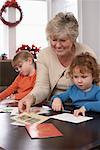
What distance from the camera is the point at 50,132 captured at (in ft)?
3.79

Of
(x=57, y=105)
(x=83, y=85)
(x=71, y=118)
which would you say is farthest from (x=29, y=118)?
(x=83, y=85)

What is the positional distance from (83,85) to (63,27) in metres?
0.48

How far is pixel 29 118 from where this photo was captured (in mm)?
1414

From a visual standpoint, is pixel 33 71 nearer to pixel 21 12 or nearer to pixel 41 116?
pixel 41 116

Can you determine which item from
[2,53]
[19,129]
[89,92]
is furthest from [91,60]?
[2,53]

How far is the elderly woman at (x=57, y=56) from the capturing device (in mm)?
1960

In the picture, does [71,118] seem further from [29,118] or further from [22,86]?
[22,86]

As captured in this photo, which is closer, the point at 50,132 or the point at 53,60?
the point at 50,132

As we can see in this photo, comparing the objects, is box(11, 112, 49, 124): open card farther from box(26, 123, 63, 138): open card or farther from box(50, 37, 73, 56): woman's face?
box(50, 37, 73, 56): woman's face

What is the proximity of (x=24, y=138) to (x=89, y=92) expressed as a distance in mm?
724

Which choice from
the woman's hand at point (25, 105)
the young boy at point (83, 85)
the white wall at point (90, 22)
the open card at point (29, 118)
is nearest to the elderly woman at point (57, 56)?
the woman's hand at point (25, 105)

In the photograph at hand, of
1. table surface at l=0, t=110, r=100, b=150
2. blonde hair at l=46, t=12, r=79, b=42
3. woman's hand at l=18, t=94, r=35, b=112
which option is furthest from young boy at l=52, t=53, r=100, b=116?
table surface at l=0, t=110, r=100, b=150

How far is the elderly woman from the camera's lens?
1.96m

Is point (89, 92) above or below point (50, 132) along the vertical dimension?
above
